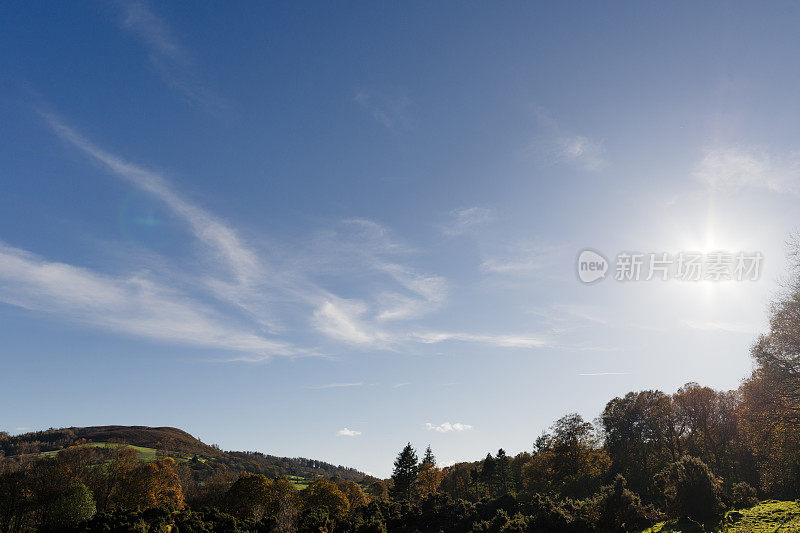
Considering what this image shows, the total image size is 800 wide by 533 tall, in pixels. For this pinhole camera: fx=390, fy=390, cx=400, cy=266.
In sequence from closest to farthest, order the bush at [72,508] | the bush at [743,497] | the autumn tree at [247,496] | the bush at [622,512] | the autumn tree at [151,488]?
the bush at [743,497] < the bush at [622,512] < the bush at [72,508] < the autumn tree at [247,496] < the autumn tree at [151,488]

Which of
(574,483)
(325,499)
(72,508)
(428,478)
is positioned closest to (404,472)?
(428,478)

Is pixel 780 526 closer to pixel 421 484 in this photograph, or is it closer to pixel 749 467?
pixel 749 467

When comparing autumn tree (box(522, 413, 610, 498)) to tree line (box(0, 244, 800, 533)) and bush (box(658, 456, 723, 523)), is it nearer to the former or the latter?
tree line (box(0, 244, 800, 533))

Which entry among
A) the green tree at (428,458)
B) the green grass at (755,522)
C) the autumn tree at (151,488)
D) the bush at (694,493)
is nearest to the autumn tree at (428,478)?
the green tree at (428,458)

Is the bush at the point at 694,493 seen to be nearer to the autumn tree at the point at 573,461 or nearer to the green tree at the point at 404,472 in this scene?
the autumn tree at the point at 573,461

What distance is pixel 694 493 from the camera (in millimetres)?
39500

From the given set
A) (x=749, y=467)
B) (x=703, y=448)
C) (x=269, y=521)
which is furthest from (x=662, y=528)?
(x=269, y=521)

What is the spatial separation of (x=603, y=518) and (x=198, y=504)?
89.1 meters

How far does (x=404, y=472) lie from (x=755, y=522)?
81.5 metres

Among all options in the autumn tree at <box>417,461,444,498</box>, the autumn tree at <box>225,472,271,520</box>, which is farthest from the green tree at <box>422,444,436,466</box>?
the autumn tree at <box>225,472,271,520</box>

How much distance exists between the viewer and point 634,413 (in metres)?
72.4

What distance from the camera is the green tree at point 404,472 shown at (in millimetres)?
99750

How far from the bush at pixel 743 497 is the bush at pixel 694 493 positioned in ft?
5.83

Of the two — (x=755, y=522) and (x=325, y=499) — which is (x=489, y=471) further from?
(x=755, y=522)
